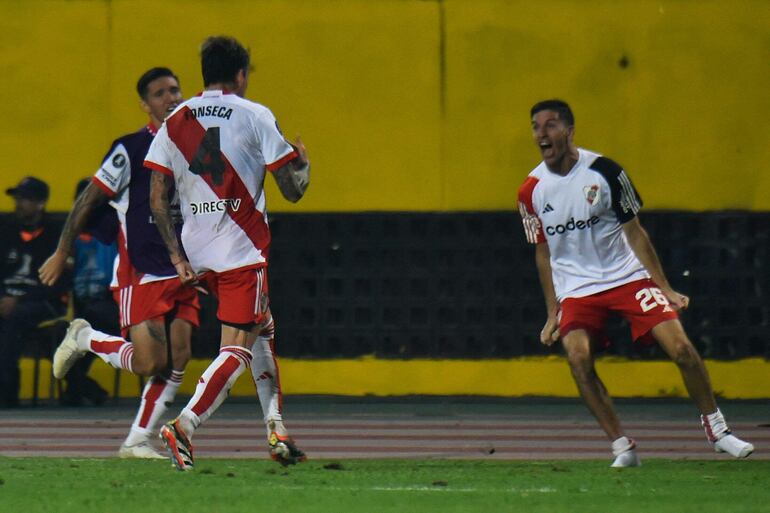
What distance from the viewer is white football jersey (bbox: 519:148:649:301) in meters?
9.16

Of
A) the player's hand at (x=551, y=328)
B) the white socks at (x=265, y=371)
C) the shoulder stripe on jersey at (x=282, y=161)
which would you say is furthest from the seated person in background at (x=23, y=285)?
the shoulder stripe on jersey at (x=282, y=161)

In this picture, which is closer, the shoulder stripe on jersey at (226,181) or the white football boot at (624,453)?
the shoulder stripe on jersey at (226,181)

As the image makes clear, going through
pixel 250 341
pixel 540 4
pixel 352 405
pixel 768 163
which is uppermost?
pixel 540 4

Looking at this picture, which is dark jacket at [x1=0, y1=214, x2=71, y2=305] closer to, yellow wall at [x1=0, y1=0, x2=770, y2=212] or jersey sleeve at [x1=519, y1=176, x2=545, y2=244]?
yellow wall at [x1=0, y1=0, x2=770, y2=212]

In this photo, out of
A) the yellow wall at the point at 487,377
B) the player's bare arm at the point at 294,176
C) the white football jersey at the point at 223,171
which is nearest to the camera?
the player's bare arm at the point at 294,176

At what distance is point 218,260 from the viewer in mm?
8445

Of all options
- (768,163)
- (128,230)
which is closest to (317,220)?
(768,163)

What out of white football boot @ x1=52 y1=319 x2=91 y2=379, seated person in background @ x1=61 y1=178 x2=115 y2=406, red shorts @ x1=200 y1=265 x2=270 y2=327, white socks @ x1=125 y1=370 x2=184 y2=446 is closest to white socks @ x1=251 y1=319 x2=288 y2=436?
red shorts @ x1=200 y1=265 x2=270 y2=327

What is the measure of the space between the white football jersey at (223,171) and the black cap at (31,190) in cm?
503

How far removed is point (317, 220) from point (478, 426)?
9.36ft

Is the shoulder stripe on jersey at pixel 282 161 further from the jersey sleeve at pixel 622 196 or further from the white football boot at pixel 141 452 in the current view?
the white football boot at pixel 141 452

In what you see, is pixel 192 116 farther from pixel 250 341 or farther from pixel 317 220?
pixel 317 220

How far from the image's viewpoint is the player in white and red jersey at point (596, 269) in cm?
908

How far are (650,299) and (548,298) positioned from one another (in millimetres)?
539
